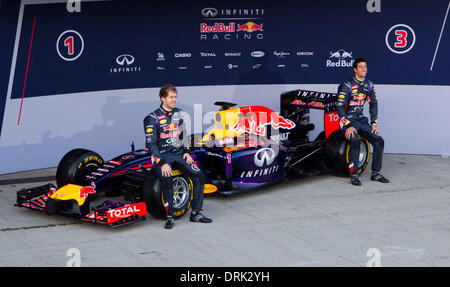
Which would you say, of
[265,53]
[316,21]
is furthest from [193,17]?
[316,21]

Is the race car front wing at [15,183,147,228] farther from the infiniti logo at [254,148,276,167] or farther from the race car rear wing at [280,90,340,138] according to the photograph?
the race car rear wing at [280,90,340,138]

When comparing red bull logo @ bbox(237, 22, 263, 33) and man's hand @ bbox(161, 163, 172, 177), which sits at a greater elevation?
Result: red bull logo @ bbox(237, 22, 263, 33)

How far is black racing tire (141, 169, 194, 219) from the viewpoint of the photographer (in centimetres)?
700

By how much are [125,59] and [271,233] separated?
4.48 meters

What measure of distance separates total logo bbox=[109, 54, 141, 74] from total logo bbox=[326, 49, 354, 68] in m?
3.12

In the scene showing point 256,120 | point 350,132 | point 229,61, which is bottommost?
point 350,132

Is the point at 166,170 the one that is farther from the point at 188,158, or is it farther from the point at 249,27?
the point at 249,27

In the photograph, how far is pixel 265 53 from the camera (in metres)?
10.8

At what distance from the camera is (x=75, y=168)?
788 centimetres

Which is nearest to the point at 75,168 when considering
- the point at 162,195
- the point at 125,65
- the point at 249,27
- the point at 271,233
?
the point at 162,195

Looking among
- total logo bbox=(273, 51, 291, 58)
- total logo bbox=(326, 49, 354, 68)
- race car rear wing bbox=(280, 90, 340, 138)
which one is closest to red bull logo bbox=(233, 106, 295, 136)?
race car rear wing bbox=(280, 90, 340, 138)

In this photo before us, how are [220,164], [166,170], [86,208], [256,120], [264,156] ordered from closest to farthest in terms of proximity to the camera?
[166,170], [86,208], [220,164], [264,156], [256,120]

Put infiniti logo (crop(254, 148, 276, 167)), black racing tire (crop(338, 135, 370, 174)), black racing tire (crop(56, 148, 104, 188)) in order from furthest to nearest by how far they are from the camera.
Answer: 1. black racing tire (crop(338, 135, 370, 174))
2. infiniti logo (crop(254, 148, 276, 167))
3. black racing tire (crop(56, 148, 104, 188))

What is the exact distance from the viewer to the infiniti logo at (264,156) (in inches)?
330
